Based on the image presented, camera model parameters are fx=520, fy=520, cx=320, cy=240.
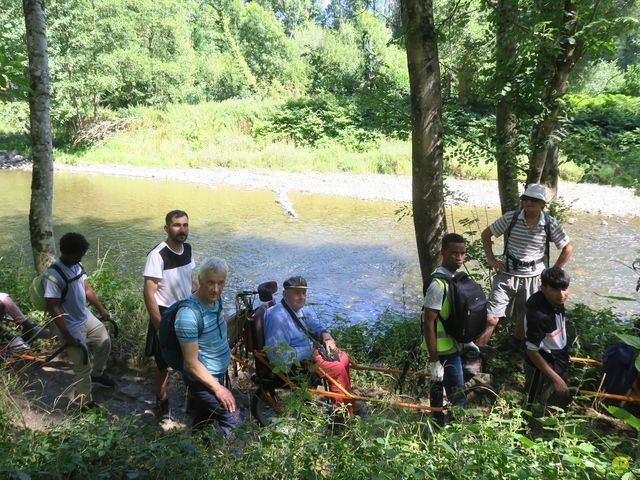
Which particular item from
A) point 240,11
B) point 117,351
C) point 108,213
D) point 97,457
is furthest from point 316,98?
point 97,457

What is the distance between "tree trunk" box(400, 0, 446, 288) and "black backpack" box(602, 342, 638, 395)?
188 centimetres

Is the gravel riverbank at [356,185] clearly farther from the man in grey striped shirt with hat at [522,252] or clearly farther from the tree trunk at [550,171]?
the man in grey striped shirt with hat at [522,252]

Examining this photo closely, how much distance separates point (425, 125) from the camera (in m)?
5.19

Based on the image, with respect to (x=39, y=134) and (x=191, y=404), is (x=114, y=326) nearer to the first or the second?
(x=191, y=404)

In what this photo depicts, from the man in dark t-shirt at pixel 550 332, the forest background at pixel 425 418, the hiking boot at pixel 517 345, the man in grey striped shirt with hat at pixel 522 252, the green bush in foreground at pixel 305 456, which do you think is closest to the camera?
the green bush in foreground at pixel 305 456

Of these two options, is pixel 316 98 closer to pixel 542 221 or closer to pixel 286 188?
pixel 286 188

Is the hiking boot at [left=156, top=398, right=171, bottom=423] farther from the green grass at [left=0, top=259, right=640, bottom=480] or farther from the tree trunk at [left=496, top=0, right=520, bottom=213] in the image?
the tree trunk at [left=496, top=0, right=520, bottom=213]

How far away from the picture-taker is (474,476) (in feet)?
8.64

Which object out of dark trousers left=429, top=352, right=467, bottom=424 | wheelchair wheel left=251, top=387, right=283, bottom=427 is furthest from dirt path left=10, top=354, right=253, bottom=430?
dark trousers left=429, top=352, right=467, bottom=424

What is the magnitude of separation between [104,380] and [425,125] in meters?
4.02

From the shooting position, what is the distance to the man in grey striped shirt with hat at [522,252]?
16.7 ft

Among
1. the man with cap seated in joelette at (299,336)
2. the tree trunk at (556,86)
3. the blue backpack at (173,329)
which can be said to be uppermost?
the tree trunk at (556,86)

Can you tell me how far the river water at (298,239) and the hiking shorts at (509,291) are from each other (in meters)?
2.50

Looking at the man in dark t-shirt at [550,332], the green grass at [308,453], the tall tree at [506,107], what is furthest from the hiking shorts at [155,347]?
the tall tree at [506,107]
